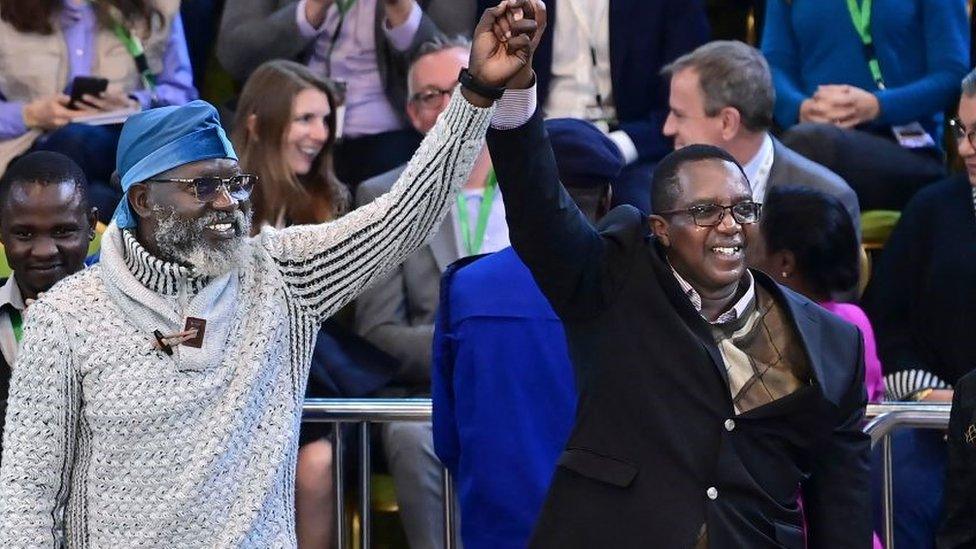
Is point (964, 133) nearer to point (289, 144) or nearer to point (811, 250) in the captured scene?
point (811, 250)

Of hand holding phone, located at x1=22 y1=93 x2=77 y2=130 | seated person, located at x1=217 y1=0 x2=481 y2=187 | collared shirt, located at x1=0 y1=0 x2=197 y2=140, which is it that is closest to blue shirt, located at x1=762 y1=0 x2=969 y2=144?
seated person, located at x1=217 y1=0 x2=481 y2=187

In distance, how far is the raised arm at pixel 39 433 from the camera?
3.82 m

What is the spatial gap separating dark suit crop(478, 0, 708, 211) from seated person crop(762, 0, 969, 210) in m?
0.40

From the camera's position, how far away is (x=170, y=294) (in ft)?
13.1

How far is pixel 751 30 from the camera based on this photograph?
809 cm

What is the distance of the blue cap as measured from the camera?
15.5 ft

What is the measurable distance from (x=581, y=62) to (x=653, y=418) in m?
3.61

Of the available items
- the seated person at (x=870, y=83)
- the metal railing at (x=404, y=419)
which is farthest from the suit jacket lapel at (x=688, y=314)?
the seated person at (x=870, y=83)

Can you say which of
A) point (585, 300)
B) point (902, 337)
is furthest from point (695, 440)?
point (902, 337)

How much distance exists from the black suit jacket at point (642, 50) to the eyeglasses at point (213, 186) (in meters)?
3.23

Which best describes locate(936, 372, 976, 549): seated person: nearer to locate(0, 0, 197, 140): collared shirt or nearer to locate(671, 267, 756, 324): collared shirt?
locate(671, 267, 756, 324): collared shirt

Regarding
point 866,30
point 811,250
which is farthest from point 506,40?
point 866,30

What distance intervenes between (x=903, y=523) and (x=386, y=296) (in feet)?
6.37

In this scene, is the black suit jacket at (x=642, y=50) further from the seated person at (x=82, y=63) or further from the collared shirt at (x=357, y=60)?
the seated person at (x=82, y=63)
